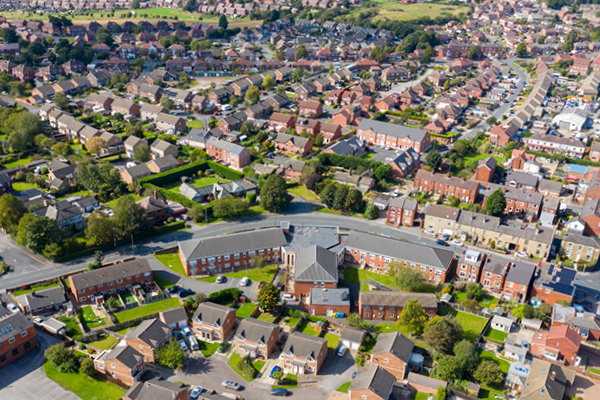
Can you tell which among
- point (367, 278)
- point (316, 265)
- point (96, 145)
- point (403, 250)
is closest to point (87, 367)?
point (316, 265)

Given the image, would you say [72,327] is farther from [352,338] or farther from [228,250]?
[352,338]

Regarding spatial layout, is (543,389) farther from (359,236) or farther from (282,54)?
(282,54)


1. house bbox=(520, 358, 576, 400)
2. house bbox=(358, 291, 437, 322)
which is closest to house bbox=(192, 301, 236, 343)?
house bbox=(358, 291, 437, 322)

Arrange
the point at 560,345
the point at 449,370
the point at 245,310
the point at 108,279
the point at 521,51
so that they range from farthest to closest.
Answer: the point at 521,51
the point at 108,279
the point at 245,310
the point at 560,345
the point at 449,370

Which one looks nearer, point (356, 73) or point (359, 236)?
point (359, 236)

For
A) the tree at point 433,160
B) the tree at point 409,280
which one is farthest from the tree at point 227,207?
the tree at point 433,160

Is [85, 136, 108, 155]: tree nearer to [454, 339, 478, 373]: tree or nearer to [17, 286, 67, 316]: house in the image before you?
[17, 286, 67, 316]: house

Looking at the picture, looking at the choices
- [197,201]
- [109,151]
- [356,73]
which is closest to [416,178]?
[197,201]
